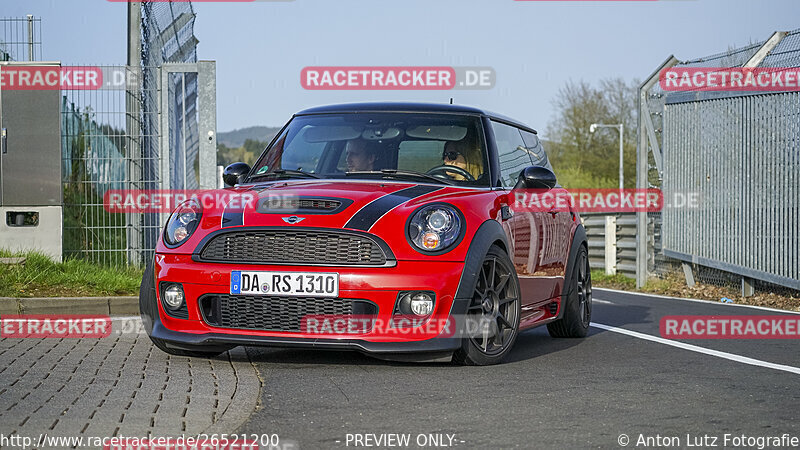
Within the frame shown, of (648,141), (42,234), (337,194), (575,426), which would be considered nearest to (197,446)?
(575,426)

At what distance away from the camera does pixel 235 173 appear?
7.80m

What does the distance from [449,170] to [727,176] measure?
8256mm

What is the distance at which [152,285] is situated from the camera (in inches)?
260

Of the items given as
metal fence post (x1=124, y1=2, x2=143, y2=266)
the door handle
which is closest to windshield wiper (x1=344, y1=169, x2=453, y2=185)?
the door handle

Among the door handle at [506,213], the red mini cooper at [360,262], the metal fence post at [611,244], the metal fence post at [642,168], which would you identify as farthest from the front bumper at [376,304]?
the metal fence post at [611,244]

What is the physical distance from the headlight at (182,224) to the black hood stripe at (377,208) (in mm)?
980

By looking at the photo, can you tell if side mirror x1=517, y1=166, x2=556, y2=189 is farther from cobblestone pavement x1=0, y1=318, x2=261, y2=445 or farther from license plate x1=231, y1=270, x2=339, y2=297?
cobblestone pavement x1=0, y1=318, x2=261, y2=445

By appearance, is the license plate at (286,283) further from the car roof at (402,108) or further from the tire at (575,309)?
the tire at (575,309)

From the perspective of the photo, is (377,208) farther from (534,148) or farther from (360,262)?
(534,148)

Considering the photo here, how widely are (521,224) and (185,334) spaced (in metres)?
2.33

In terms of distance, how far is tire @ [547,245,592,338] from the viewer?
846 centimetres

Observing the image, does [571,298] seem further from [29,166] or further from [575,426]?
[29,166]

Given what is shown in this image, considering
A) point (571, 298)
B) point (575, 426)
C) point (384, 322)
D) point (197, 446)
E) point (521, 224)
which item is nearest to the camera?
point (197, 446)

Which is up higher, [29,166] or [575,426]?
[29,166]
